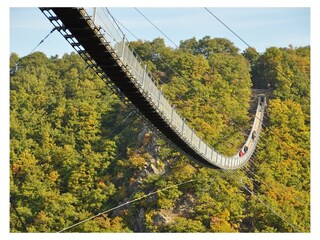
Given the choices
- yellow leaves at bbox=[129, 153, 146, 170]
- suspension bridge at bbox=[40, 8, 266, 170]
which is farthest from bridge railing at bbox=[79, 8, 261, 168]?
yellow leaves at bbox=[129, 153, 146, 170]

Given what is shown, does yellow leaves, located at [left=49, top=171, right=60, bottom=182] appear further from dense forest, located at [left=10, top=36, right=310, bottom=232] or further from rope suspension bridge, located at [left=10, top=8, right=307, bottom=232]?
rope suspension bridge, located at [left=10, top=8, right=307, bottom=232]

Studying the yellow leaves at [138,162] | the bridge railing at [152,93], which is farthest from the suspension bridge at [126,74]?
the yellow leaves at [138,162]

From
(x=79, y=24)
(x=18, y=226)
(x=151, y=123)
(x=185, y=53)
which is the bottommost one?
(x=18, y=226)

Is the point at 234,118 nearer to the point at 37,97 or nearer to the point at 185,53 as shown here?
the point at 185,53

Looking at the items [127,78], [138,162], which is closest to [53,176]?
[138,162]

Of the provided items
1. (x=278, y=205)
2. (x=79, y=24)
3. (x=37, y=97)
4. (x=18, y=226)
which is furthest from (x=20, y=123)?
(x=79, y=24)

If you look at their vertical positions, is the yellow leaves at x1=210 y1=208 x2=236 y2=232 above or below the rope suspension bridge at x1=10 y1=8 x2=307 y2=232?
below
